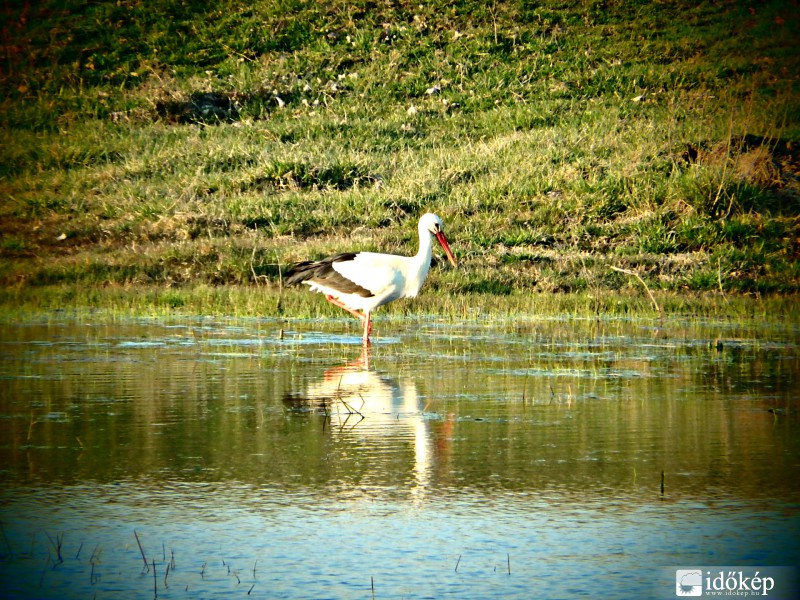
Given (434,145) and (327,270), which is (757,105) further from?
(327,270)

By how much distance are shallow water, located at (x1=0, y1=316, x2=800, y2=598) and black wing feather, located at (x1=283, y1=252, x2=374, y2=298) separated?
1556 millimetres

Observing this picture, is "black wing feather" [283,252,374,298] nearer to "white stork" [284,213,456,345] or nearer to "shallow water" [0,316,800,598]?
"white stork" [284,213,456,345]

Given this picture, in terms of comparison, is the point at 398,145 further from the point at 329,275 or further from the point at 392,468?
the point at 392,468

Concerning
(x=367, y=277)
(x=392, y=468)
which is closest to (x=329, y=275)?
(x=367, y=277)

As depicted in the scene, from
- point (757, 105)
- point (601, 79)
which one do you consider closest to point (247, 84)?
point (601, 79)

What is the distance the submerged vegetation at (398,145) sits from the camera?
18.5m

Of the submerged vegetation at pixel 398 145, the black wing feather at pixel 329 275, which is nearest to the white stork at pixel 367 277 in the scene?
the black wing feather at pixel 329 275

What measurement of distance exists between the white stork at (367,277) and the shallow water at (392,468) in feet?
4.56

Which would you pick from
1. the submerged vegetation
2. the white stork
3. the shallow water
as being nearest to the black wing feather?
the white stork

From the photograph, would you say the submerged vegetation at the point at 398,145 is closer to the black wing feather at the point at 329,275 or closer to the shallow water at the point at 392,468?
the black wing feather at the point at 329,275

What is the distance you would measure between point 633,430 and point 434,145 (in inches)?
657

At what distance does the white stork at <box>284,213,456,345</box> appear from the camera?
14.0 m

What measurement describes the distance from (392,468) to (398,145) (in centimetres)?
1763

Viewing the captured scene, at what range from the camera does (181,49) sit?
2992 centimetres
